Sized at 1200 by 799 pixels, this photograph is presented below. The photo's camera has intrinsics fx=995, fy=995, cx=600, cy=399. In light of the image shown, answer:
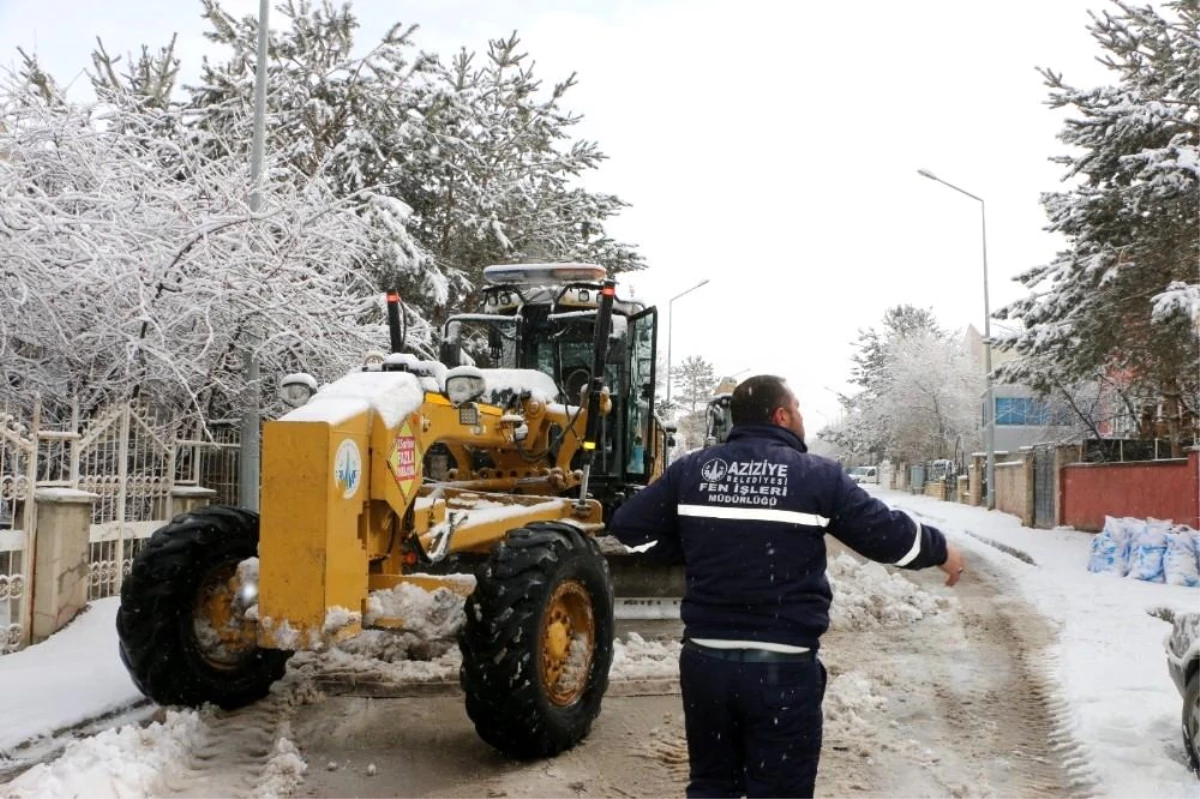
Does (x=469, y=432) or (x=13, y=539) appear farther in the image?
(x=13, y=539)

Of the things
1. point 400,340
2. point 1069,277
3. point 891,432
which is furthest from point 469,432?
point 891,432

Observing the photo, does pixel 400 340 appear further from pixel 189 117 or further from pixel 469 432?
pixel 189 117

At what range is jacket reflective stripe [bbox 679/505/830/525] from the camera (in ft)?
10.5

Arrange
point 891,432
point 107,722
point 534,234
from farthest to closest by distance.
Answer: point 891,432, point 534,234, point 107,722

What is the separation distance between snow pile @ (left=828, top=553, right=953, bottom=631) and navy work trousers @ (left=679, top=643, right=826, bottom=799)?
6095 millimetres

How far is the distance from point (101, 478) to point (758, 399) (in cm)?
759

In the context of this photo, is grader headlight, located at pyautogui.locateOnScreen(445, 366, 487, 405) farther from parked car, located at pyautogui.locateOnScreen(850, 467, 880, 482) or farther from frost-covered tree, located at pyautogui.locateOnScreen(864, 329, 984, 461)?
parked car, located at pyautogui.locateOnScreen(850, 467, 880, 482)

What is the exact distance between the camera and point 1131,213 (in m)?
16.0

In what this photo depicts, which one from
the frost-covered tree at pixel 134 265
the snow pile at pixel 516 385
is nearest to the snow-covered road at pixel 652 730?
the snow pile at pixel 516 385

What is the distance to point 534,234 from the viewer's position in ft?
69.5

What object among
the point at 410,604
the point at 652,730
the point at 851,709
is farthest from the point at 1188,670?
the point at 410,604

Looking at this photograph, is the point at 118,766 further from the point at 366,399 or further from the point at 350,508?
the point at 366,399

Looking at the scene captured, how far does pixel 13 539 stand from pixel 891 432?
183ft

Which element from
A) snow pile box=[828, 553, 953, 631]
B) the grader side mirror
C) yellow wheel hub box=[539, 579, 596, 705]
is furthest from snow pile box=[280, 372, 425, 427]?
snow pile box=[828, 553, 953, 631]
